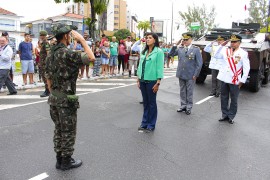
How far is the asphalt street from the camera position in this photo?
3.87 metres

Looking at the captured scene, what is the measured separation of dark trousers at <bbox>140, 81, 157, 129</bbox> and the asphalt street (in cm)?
19

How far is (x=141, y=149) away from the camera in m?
4.67

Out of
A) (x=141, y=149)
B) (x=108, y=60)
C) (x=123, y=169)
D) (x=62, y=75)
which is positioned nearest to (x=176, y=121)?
(x=141, y=149)

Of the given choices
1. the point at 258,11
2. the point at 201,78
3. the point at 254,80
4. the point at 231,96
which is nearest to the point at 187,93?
the point at 231,96

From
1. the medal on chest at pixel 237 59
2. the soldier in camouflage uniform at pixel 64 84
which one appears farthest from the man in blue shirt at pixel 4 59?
the medal on chest at pixel 237 59

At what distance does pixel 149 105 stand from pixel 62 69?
7.68 feet

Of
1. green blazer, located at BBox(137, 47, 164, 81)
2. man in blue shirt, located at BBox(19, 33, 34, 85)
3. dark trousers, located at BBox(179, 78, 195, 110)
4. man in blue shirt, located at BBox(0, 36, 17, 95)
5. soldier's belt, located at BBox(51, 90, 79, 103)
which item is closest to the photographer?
soldier's belt, located at BBox(51, 90, 79, 103)

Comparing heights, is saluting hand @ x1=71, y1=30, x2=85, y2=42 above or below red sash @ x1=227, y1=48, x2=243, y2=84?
above

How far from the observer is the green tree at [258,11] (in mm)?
47906

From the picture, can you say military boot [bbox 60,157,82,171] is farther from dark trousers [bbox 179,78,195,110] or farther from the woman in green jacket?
dark trousers [bbox 179,78,195,110]

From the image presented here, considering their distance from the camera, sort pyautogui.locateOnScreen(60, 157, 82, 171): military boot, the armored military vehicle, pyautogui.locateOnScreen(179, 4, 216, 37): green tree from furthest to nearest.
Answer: pyautogui.locateOnScreen(179, 4, 216, 37): green tree → the armored military vehicle → pyautogui.locateOnScreen(60, 157, 82, 171): military boot

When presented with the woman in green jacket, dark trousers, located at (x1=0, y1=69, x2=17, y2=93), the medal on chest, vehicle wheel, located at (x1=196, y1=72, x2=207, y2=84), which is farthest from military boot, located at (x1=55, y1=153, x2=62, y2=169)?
vehicle wheel, located at (x1=196, y1=72, x2=207, y2=84)

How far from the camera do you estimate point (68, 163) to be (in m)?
3.89

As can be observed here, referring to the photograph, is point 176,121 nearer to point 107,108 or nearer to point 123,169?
point 107,108
